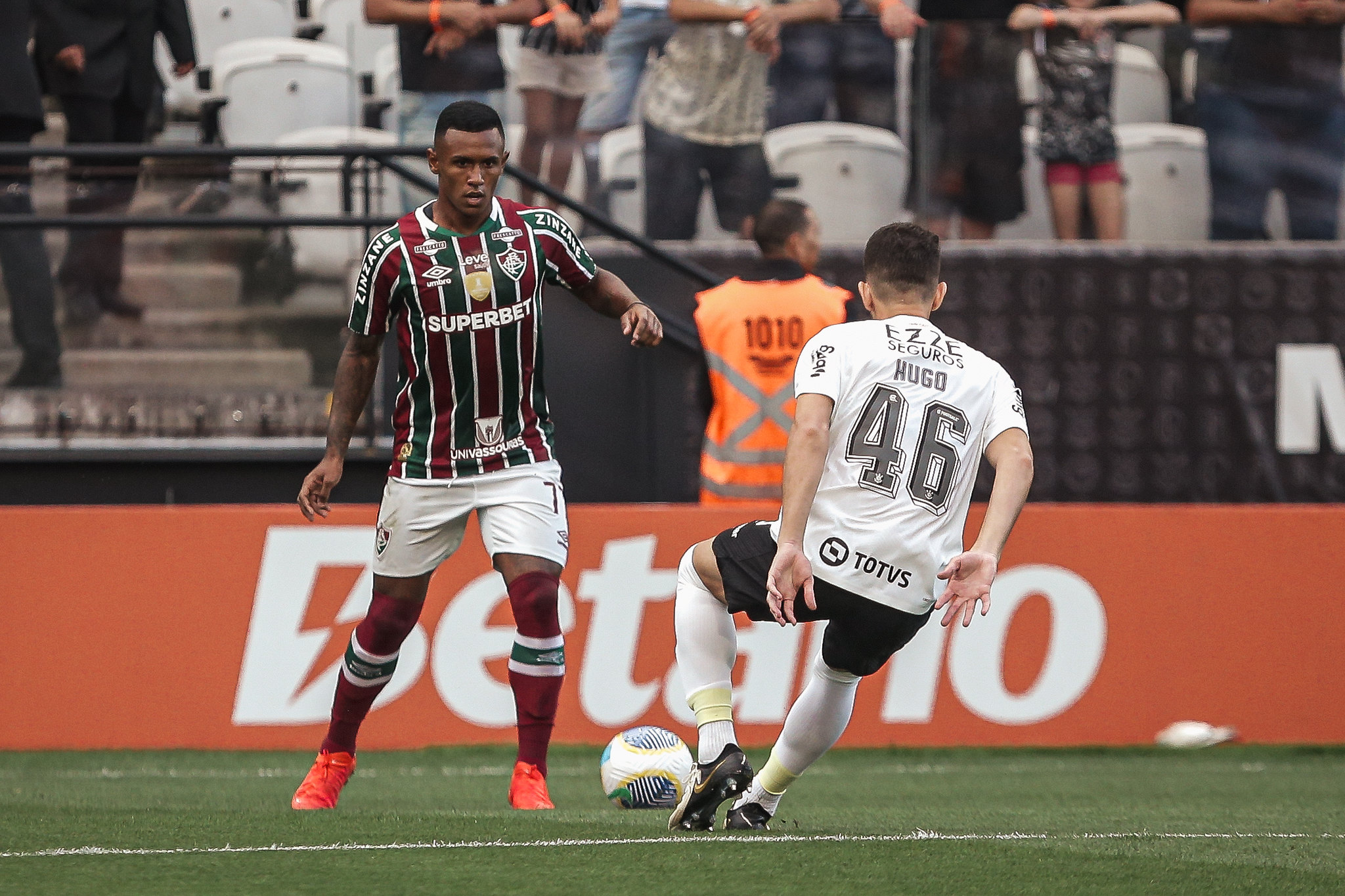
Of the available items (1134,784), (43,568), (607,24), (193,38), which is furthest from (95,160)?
Result: (1134,784)

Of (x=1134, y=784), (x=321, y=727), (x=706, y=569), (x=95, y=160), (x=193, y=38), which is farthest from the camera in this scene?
(x=193, y=38)

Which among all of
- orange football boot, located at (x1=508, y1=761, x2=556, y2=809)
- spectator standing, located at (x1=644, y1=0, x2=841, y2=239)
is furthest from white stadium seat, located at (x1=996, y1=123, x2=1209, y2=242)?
orange football boot, located at (x1=508, y1=761, x2=556, y2=809)

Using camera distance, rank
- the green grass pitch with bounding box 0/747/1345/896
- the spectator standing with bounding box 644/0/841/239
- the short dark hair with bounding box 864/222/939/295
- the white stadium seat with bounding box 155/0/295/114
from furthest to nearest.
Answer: the white stadium seat with bounding box 155/0/295/114, the spectator standing with bounding box 644/0/841/239, the short dark hair with bounding box 864/222/939/295, the green grass pitch with bounding box 0/747/1345/896

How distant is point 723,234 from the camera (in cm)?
851

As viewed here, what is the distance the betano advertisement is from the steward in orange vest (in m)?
0.33

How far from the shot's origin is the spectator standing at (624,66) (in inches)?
332

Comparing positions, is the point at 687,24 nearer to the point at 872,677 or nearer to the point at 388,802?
the point at 872,677

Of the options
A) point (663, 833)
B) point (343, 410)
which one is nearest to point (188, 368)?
point (343, 410)

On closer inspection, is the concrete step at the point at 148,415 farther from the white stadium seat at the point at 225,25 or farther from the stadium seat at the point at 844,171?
the stadium seat at the point at 844,171

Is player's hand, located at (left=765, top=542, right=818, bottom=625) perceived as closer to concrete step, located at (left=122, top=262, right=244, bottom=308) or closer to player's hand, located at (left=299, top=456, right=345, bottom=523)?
player's hand, located at (left=299, top=456, right=345, bottom=523)

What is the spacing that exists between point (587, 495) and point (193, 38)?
11.0 ft

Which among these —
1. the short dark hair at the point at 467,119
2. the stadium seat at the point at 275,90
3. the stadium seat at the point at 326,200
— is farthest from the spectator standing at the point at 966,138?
the short dark hair at the point at 467,119

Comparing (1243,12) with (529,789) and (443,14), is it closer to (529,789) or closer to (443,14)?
(443,14)

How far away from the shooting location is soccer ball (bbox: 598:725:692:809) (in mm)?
5309
